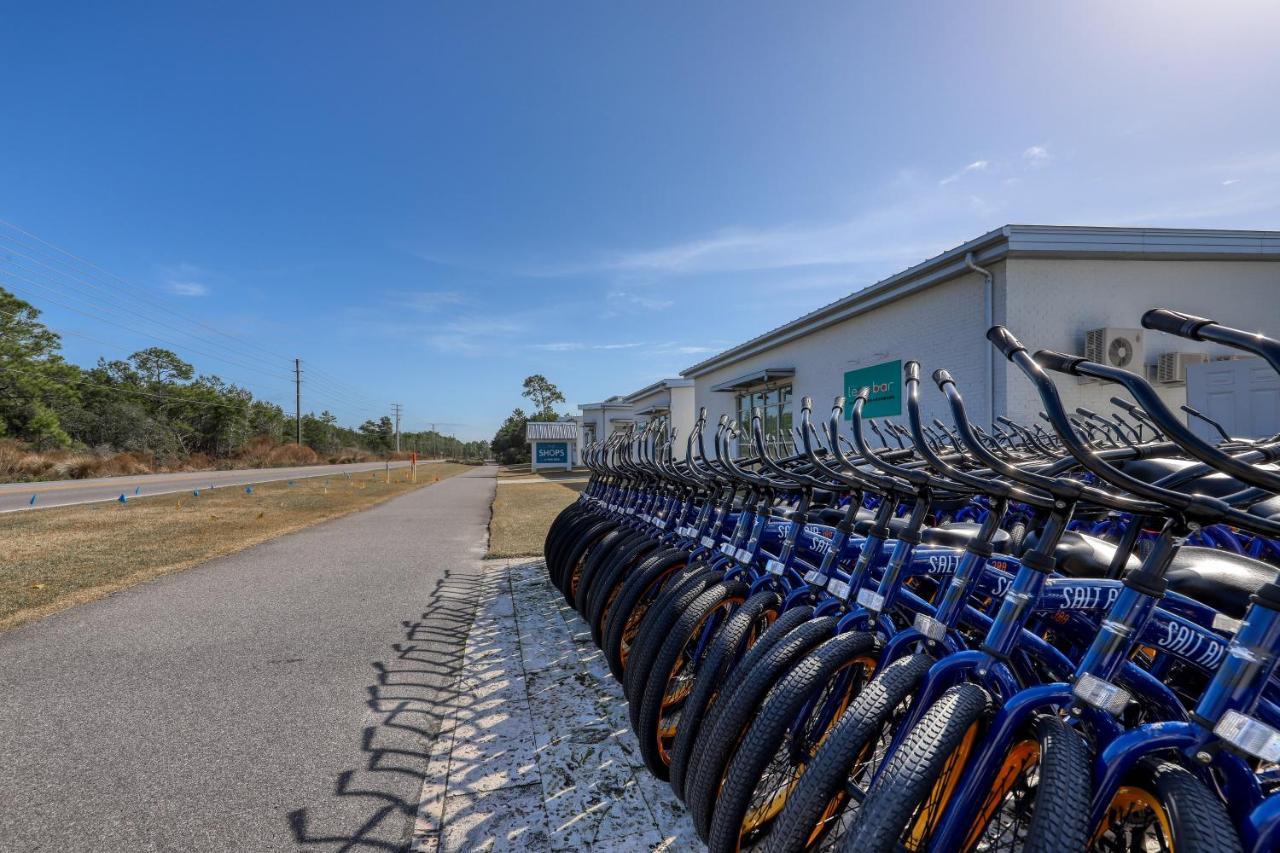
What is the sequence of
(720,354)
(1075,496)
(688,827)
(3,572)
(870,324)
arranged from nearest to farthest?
(1075,496), (688,827), (3,572), (870,324), (720,354)

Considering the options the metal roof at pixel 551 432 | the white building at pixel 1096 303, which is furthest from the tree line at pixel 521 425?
the white building at pixel 1096 303

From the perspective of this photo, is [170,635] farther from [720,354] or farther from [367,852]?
[720,354]

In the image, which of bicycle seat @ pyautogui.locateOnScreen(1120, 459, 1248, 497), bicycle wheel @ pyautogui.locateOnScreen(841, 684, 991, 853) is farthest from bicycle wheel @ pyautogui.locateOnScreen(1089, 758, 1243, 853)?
bicycle seat @ pyautogui.locateOnScreen(1120, 459, 1248, 497)

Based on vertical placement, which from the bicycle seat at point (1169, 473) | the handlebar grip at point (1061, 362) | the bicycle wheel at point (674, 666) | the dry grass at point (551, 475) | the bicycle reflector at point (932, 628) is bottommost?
the dry grass at point (551, 475)

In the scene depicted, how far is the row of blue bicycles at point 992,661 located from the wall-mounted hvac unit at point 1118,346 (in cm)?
646

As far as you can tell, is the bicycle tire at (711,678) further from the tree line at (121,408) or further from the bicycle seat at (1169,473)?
the tree line at (121,408)

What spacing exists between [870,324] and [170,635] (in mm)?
10362

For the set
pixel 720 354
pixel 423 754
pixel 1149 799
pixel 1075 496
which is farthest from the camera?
pixel 720 354

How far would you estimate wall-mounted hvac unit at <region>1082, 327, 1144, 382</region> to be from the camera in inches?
311

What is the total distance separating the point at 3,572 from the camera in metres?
5.95

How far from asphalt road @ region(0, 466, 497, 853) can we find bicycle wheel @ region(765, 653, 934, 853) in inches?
53.6

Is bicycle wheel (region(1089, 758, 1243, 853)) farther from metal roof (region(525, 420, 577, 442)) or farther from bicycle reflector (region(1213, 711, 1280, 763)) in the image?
metal roof (region(525, 420, 577, 442))

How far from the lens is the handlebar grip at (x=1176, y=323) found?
0.98 metres

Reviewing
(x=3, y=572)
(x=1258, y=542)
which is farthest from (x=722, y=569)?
(x=3, y=572)
